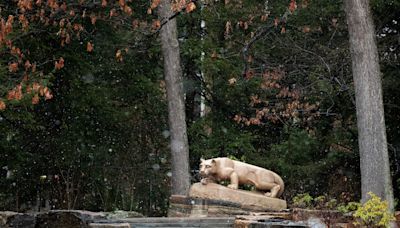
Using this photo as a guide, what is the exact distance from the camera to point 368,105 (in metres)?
12.3

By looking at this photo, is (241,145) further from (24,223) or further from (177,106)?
(24,223)

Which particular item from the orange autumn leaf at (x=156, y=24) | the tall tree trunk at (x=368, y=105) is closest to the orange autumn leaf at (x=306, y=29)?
the orange autumn leaf at (x=156, y=24)

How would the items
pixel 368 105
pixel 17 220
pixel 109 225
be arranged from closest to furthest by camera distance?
pixel 109 225 → pixel 17 220 → pixel 368 105

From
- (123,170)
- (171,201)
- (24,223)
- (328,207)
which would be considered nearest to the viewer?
(24,223)

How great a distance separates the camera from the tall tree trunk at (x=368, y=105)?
12094mm

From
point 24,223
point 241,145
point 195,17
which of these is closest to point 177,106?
point 241,145

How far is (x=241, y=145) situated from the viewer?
18.4 metres

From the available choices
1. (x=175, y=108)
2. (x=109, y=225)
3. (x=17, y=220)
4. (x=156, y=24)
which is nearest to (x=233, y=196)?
(x=109, y=225)

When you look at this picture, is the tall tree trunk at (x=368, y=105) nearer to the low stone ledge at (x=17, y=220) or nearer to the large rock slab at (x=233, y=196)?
the large rock slab at (x=233, y=196)

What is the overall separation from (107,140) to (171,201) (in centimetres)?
778

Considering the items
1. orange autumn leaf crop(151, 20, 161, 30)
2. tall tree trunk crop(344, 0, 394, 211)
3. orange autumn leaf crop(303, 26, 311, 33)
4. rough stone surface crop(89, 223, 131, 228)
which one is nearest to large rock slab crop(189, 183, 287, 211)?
tall tree trunk crop(344, 0, 394, 211)

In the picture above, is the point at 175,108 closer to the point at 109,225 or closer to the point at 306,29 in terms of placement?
the point at 306,29

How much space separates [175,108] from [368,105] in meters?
4.87

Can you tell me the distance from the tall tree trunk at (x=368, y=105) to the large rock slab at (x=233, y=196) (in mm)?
1832
